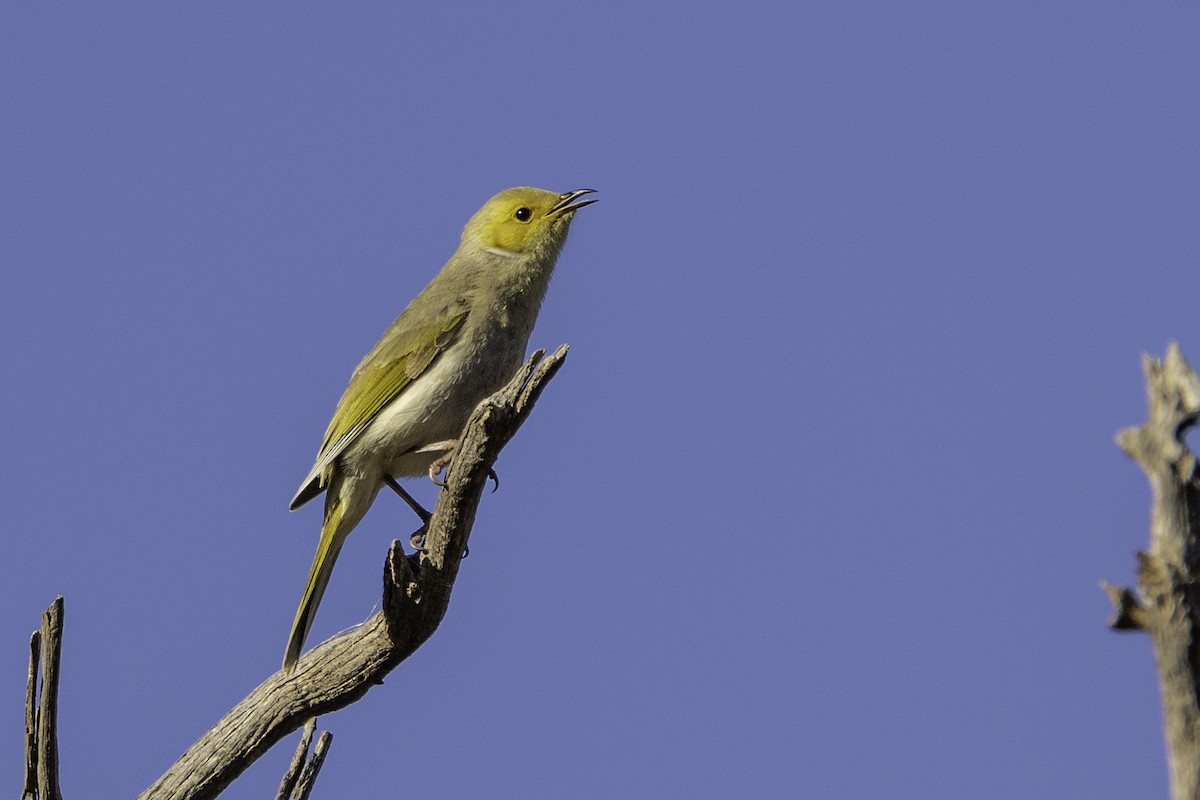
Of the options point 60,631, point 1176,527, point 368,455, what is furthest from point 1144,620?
point 368,455

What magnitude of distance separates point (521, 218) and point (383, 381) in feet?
4.62

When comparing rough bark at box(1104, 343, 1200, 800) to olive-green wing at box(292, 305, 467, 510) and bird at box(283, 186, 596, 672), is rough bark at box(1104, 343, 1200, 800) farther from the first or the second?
olive-green wing at box(292, 305, 467, 510)

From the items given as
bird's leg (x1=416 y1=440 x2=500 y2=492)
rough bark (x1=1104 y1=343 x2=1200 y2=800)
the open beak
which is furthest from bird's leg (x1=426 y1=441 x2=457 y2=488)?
rough bark (x1=1104 y1=343 x2=1200 y2=800)

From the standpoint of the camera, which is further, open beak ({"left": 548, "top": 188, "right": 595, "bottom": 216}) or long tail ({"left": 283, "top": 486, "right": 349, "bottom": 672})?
open beak ({"left": 548, "top": 188, "right": 595, "bottom": 216})

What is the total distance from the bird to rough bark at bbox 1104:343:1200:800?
4.68m

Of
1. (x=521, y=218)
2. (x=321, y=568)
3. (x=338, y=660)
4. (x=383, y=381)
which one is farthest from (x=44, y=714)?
(x=521, y=218)

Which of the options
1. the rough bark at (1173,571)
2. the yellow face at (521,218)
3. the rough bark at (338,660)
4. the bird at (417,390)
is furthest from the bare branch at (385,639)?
the rough bark at (1173,571)

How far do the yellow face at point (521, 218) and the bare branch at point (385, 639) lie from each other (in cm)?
254

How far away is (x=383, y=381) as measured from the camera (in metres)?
7.98

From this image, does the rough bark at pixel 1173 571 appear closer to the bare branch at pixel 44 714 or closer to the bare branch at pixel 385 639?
the bare branch at pixel 385 639

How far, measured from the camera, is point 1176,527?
3.26 m

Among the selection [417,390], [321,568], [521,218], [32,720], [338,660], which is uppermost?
[521,218]

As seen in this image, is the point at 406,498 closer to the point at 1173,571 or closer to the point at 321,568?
the point at 321,568

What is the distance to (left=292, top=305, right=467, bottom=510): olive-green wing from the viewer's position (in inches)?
309
